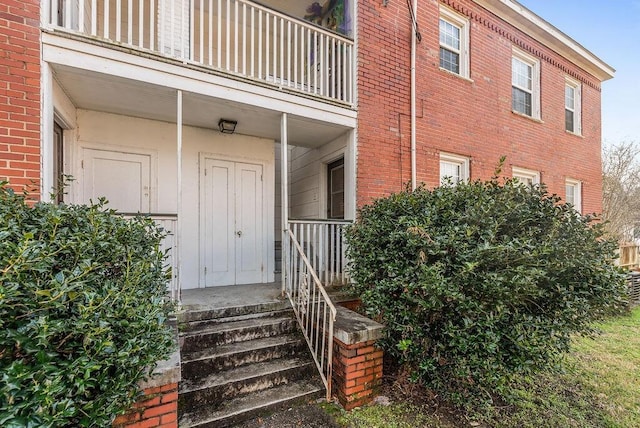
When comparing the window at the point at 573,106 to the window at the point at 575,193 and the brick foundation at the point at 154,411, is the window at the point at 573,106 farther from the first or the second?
the brick foundation at the point at 154,411

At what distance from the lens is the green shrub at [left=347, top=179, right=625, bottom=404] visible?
2.67m

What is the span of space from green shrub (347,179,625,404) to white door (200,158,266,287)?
3.03 m

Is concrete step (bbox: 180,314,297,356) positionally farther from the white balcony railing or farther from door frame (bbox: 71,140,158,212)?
the white balcony railing

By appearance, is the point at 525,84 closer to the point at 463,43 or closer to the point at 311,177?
the point at 463,43

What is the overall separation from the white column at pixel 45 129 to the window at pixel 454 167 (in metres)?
6.33

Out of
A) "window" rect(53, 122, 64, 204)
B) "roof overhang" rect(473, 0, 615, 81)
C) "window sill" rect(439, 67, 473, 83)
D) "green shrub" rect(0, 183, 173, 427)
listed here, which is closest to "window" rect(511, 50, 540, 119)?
"roof overhang" rect(473, 0, 615, 81)

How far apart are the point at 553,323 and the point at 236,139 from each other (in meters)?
5.17

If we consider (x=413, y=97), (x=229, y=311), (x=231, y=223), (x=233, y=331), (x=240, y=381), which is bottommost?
(x=240, y=381)

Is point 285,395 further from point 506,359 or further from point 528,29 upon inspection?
point 528,29

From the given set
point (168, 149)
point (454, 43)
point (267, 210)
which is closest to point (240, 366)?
point (267, 210)

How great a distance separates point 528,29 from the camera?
7.88 m

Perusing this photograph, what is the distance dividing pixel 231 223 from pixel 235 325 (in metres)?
2.32

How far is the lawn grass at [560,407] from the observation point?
A: 2.90 metres

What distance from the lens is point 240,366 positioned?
3.30m
